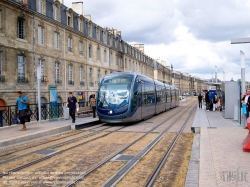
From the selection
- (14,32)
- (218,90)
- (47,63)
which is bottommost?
(218,90)

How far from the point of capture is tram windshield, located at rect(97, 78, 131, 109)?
47.1ft

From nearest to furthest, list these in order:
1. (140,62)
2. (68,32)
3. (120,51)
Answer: (68,32)
(120,51)
(140,62)

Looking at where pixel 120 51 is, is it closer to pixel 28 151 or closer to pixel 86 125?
pixel 86 125

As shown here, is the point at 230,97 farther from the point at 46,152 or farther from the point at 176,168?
the point at 46,152

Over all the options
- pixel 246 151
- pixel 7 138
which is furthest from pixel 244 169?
pixel 7 138

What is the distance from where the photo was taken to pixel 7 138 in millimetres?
9695

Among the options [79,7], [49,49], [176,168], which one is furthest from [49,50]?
[176,168]

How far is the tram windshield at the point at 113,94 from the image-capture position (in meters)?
14.4

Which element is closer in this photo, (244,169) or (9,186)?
(9,186)

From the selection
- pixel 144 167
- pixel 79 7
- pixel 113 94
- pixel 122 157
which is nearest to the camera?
pixel 144 167

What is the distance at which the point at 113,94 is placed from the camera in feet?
48.0

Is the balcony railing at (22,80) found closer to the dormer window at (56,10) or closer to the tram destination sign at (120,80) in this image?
the dormer window at (56,10)

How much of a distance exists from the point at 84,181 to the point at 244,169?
3209 millimetres

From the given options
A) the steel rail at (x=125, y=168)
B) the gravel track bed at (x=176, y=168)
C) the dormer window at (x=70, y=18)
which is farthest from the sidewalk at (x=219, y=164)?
the dormer window at (x=70, y=18)
